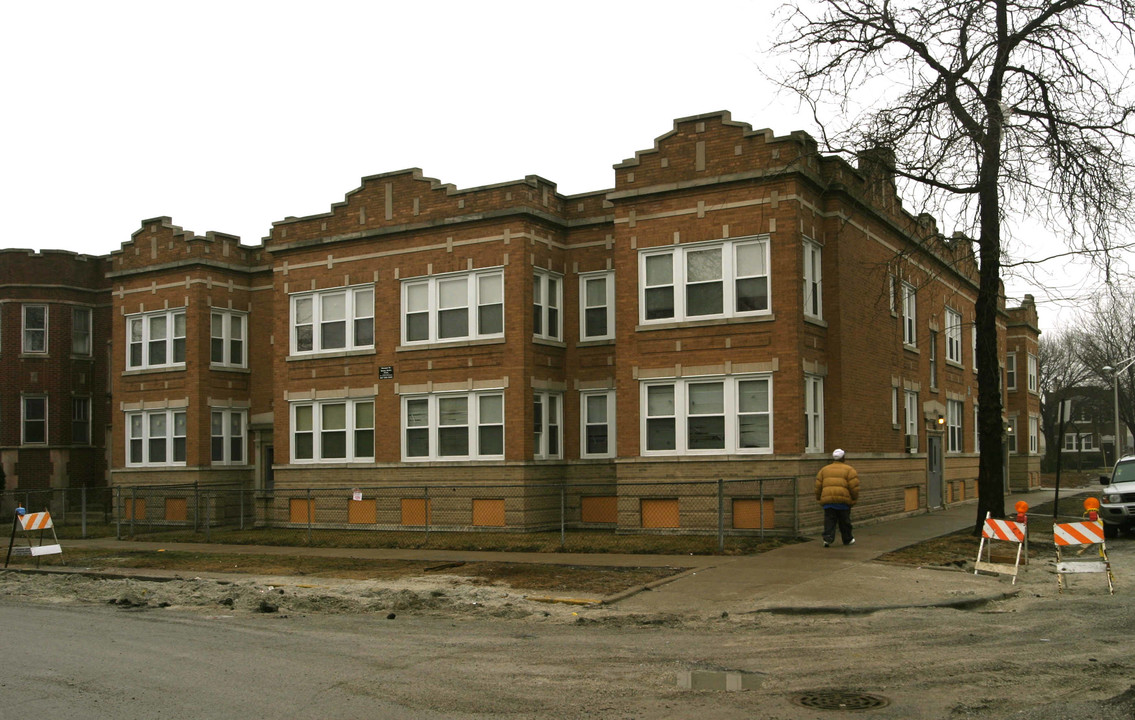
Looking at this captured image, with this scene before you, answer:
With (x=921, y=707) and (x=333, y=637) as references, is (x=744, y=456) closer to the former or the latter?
(x=333, y=637)

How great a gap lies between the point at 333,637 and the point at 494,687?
11.0 feet

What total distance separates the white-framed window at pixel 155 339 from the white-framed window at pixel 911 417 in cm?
2023

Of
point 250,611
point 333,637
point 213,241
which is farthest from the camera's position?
point 213,241

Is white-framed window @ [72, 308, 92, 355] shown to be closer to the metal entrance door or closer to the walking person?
the metal entrance door

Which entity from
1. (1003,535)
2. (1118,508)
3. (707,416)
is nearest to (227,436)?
(707,416)

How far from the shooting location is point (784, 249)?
21.3m

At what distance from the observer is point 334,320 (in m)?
27.4

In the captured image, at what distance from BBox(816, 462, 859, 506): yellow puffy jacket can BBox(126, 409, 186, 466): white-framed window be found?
19647mm

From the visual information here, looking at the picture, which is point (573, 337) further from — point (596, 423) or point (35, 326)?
point (35, 326)

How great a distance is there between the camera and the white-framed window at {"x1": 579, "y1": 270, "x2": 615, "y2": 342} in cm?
2552

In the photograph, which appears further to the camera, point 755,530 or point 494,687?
point 755,530

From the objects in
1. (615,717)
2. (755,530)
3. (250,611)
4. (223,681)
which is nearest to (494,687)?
(615,717)

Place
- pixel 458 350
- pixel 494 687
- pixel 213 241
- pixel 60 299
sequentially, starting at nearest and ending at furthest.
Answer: pixel 494 687 → pixel 458 350 → pixel 213 241 → pixel 60 299

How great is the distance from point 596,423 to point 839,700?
17940 mm
